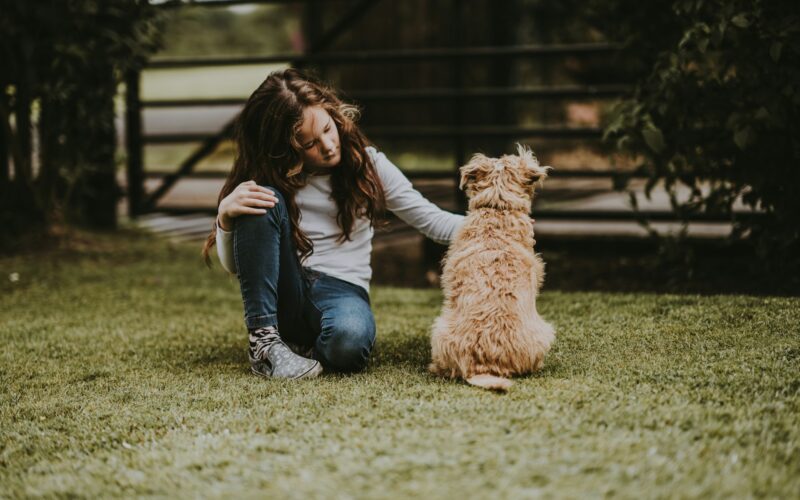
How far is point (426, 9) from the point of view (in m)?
7.97

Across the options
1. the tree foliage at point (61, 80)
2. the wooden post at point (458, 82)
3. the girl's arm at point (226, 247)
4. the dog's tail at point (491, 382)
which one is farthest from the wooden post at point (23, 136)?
the dog's tail at point (491, 382)

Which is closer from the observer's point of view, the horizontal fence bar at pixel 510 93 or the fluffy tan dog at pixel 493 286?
the fluffy tan dog at pixel 493 286

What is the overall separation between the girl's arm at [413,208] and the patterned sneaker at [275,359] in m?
0.66

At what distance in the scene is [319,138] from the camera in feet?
9.50

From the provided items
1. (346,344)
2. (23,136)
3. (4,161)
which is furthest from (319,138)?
(4,161)

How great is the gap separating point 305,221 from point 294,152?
0.29 meters

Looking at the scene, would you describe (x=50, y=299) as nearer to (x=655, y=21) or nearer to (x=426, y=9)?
(x=655, y=21)

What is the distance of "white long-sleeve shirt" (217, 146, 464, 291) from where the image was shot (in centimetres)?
309

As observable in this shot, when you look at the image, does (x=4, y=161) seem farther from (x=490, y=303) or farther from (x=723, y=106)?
(x=723, y=106)

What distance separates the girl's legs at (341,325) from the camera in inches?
111

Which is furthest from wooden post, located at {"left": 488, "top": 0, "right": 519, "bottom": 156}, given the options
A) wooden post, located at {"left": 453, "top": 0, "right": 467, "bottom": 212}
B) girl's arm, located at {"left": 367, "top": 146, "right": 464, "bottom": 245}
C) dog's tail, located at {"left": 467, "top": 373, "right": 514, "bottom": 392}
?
dog's tail, located at {"left": 467, "top": 373, "right": 514, "bottom": 392}

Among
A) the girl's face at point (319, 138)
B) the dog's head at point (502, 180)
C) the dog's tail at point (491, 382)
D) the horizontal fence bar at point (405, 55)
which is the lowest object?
the dog's tail at point (491, 382)

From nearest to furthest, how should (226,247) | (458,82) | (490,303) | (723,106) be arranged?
(490,303) → (226,247) → (723,106) → (458,82)

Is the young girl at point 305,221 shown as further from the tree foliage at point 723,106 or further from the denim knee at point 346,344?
the tree foliage at point 723,106
